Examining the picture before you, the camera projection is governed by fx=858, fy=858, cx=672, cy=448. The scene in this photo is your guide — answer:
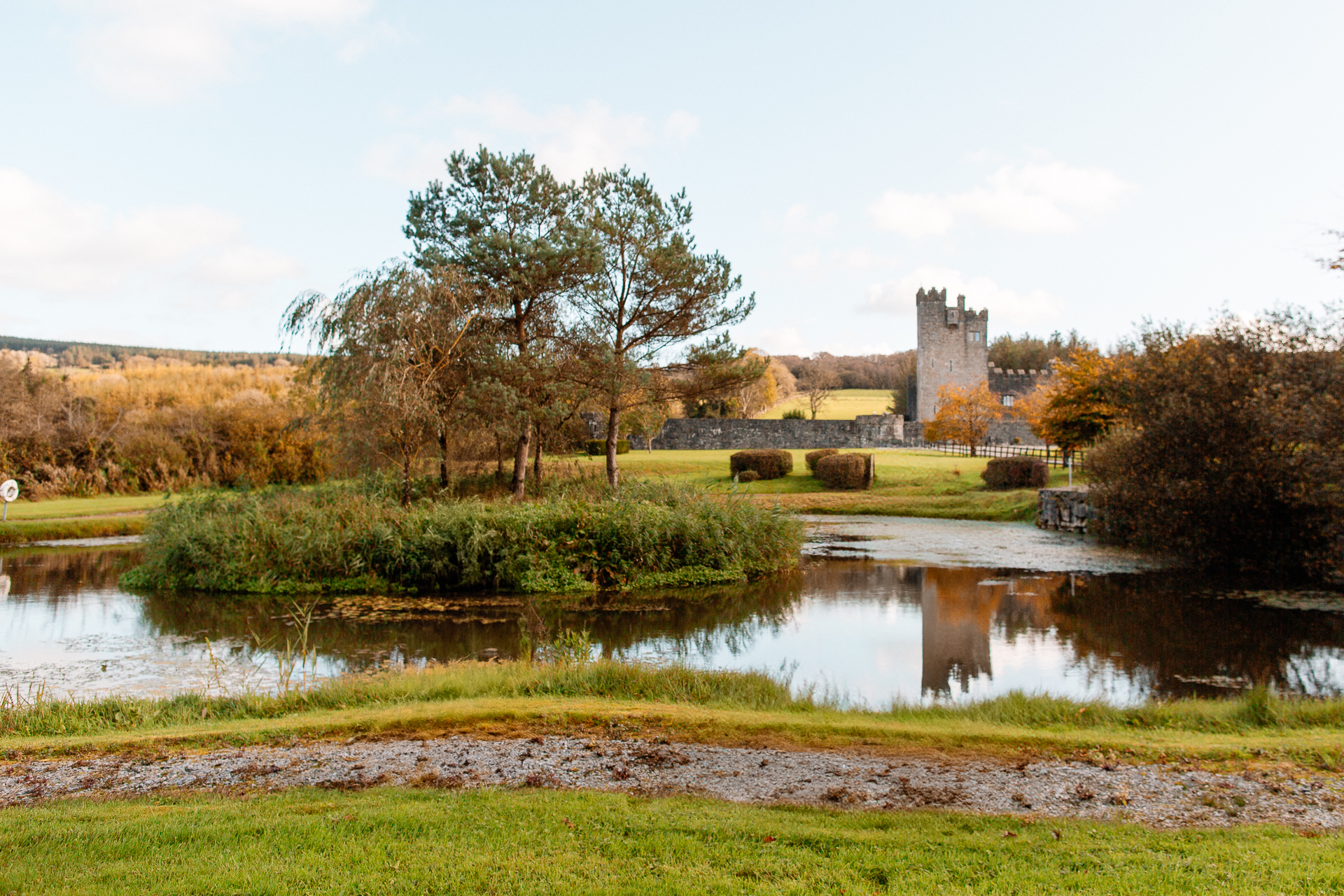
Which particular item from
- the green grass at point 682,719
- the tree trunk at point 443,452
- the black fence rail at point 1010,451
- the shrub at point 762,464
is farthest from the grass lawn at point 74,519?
the black fence rail at point 1010,451

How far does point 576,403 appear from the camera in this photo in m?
20.4

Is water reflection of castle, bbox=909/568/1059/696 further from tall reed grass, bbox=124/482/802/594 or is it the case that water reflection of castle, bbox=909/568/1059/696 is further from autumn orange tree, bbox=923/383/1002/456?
autumn orange tree, bbox=923/383/1002/456

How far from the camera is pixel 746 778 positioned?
16.3 ft

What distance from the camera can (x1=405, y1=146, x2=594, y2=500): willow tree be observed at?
62.2ft

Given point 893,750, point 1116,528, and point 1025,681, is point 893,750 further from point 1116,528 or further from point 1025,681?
point 1116,528

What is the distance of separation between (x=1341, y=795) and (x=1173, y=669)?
167 inches

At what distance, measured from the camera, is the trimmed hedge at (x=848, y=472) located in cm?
2756

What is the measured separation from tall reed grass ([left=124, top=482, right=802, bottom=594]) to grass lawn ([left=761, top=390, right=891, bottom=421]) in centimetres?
4740

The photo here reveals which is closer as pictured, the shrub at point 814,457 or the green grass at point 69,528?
the green grass at point 69,528

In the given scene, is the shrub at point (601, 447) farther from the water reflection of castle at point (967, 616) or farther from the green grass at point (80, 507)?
the water reflection of castle at point (967, 616)

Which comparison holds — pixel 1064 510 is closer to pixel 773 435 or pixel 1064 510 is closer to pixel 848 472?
pixel 848 472

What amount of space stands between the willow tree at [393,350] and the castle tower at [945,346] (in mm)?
43261

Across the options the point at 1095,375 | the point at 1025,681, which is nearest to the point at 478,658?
the point at 1025,681

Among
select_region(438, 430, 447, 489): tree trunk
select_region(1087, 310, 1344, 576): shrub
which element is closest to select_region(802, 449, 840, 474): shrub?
select_region(1087, 310, 1344, 576): shrub
